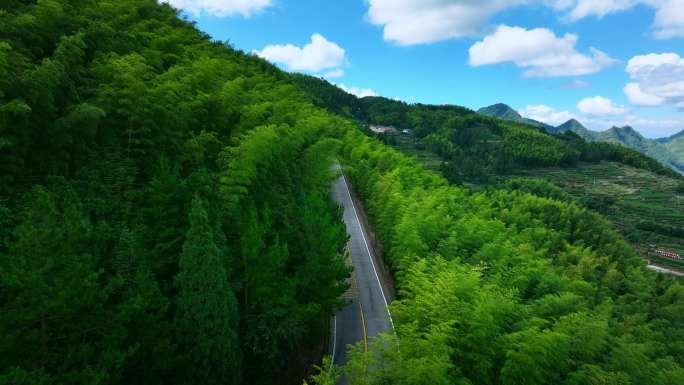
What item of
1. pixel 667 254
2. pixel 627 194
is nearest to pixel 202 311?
pixel 667 254

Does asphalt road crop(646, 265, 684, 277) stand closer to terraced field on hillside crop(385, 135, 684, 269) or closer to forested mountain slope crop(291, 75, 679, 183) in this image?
terraced field on hillside crop(385, 135, 684, 269)

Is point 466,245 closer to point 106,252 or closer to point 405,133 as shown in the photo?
point 106,252

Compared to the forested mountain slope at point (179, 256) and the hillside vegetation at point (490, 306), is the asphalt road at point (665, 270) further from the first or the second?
the forested mountain slope at point (179, 256)

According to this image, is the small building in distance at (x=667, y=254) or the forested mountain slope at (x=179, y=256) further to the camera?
the small building in distance at (x=667, y=254)

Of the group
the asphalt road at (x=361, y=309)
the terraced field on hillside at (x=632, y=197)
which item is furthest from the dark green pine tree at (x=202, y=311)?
the terraced field on hillside at (x=632, y=197)

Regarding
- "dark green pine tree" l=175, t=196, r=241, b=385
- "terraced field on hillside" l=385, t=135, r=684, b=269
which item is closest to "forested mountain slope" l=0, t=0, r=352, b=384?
"dark green pine tree" l=175, t=196, r=241, b=385

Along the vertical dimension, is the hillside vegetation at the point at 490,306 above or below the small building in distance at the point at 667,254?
above

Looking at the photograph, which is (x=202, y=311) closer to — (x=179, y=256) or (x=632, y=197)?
(x=179, y=256)

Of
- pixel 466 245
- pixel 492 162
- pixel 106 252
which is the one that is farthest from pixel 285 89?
pixel 492 162
